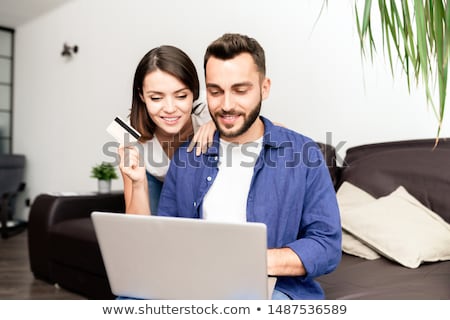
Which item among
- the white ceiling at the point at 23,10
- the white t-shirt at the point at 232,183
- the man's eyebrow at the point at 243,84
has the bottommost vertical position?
the white t-shirt at the point at 232,183

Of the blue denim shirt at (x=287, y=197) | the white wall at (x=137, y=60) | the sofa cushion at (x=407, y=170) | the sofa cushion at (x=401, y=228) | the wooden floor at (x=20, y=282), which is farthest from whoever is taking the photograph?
the wooden floor at (x=20, y=282)

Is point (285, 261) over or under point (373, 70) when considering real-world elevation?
under

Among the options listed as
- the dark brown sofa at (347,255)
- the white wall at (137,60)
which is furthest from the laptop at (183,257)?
the dark brown sofa at (347,255)

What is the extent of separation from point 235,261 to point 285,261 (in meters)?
0.10

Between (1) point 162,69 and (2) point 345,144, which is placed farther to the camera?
(2) point 345,144

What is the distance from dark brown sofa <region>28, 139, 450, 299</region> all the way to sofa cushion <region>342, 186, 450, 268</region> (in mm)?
31

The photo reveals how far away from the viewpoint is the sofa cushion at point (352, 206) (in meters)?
1.34

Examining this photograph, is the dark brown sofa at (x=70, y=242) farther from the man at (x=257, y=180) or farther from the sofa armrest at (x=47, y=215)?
the man at (x=257, y=180)

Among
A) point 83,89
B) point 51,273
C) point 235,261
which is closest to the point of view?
point 235,261

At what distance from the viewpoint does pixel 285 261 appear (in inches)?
30.4

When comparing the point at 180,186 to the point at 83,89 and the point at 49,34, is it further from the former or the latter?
the point at 49,34

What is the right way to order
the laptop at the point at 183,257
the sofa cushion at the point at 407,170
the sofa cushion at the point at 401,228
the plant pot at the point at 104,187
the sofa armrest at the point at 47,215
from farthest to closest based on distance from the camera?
the sofa armrest at the point at 47,215
the plant pot at the point at 104,187
the sofa cushion at the point at 407,170
the sofa cushion at the point at 401,228
the laptop at the point at 183,257
